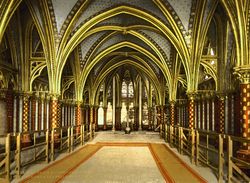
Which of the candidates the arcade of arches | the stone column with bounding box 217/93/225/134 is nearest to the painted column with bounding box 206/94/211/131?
the arcade of arches

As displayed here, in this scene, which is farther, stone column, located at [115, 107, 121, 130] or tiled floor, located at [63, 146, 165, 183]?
stone column, located at [115, 107, 121, 130]

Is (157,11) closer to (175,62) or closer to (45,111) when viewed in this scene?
(175,62)

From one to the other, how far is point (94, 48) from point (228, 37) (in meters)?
10.3

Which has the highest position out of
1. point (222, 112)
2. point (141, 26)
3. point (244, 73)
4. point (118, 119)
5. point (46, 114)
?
point (141, 26)

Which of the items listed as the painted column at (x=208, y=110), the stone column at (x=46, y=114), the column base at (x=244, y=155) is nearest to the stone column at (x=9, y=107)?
the stone column at (x=46, y=114)

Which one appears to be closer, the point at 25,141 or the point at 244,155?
the point at 244,155

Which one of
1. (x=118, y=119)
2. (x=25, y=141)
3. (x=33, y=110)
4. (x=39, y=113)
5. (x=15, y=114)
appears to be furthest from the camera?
(x=118, y=119)

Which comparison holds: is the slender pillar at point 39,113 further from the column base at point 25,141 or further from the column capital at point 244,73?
the column capital at point 244,73

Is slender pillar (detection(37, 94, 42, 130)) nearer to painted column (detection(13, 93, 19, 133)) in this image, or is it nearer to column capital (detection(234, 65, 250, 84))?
painted column (detection(13, 93, 19, 133))

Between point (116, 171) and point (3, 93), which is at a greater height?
point (3, 93)

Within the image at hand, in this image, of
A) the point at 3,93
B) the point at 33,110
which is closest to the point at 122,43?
the point at 33,110

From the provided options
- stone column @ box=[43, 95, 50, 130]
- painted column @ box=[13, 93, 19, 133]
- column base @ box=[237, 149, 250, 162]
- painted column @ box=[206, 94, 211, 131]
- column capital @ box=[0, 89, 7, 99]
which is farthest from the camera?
stone column @ box=[43, 95, 50, 130]

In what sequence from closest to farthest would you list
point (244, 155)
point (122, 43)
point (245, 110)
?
point (244, 155) → point (245, 110) → point (122, 43)

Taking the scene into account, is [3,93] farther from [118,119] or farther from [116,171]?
[118,119]
